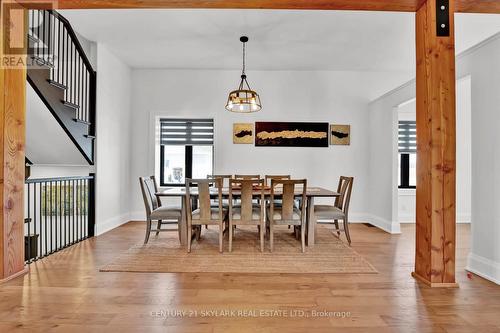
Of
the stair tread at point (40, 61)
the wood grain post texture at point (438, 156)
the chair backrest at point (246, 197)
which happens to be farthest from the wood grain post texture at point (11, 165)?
the wood grain post texture at point (438, 156)

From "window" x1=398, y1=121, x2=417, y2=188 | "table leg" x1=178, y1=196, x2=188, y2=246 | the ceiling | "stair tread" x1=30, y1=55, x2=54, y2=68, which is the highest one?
the ceiling

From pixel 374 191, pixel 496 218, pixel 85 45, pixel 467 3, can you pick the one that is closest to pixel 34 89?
pixel 85 45

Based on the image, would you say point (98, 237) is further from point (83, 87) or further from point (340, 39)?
point (340, 39)

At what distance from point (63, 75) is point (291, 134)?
3.73m

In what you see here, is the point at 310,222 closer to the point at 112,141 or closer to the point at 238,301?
the point at 238,301

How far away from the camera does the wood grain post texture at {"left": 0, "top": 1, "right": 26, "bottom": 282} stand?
244 centimetres

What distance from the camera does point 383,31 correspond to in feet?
12.8

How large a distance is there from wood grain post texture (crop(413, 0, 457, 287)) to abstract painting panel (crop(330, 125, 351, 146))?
3039 mm

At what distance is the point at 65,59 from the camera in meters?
3.94

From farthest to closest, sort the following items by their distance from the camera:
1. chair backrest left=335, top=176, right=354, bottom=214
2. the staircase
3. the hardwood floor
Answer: chair backrest left=335, top=176, right=354, bottom=214, the staircase, the hardwood floor

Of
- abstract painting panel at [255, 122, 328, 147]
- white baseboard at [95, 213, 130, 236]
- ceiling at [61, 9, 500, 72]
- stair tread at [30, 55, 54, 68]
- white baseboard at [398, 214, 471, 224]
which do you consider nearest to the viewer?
stair tread at [30, 55, 54, 68]

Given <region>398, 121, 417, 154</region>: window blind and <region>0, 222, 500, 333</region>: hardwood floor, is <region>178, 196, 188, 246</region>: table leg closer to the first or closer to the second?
<region>0, 222, 500, 333</region>: hardwood floor

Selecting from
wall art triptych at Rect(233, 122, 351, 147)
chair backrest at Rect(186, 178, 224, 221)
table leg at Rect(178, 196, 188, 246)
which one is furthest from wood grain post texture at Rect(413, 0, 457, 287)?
wall art triptych at Rect(233, 122, 351, 147)

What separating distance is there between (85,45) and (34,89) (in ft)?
5.47
